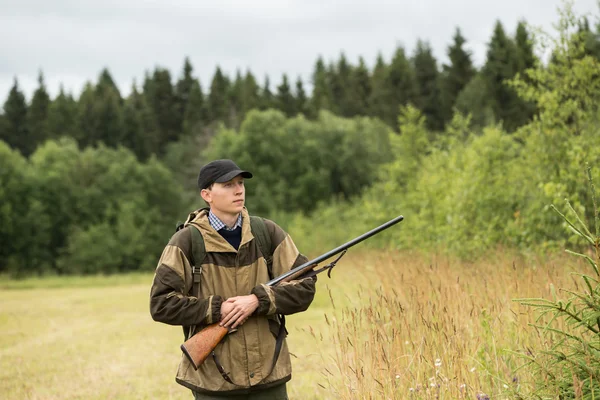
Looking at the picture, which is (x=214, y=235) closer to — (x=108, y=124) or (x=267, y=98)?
(x=108, y=124)

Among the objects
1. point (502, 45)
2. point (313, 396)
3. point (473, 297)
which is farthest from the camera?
point (502, 45)

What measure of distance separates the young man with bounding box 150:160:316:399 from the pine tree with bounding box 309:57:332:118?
67362mm

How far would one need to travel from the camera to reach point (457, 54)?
61938 mm

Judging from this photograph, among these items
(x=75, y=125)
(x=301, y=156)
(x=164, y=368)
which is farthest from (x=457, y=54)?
(x=164, y=368)

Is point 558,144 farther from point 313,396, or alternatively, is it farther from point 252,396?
point 252,396

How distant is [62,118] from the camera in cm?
7369

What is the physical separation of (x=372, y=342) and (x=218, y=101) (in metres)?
78.9

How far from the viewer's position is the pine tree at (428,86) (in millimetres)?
62906

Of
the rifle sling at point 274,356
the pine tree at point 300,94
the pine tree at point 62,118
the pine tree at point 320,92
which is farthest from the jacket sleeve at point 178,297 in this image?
the pine tree at point 300,94

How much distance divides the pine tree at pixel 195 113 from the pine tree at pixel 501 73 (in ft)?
119

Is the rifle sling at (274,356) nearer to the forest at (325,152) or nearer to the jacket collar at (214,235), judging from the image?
the jacket collar at (214,235)

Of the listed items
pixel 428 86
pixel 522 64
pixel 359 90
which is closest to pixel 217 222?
pixel 522 64

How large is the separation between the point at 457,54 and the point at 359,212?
99.7ft

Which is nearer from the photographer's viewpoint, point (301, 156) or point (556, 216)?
point (556, 216)
